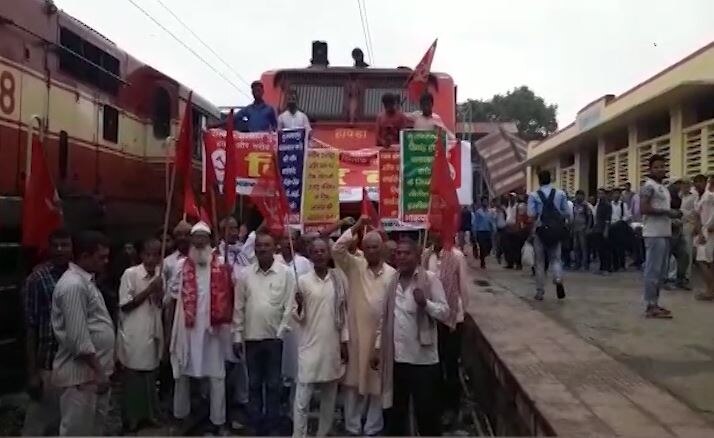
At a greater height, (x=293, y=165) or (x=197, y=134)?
(x=197, y=134)

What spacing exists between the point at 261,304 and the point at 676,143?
38.7ft

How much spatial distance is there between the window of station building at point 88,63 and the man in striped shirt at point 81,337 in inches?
147

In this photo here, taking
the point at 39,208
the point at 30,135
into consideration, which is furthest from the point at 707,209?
the point at 39,208

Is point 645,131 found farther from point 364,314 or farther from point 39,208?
point 39,208

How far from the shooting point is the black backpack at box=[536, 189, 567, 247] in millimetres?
10406

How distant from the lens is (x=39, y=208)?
566cm

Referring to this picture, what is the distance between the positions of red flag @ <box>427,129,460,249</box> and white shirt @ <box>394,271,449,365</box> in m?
1.27

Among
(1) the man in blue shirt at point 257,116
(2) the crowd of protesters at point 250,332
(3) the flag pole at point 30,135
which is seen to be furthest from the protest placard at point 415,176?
(3) the flag pole at point 30,135

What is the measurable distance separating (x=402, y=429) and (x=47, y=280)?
2.71 meters

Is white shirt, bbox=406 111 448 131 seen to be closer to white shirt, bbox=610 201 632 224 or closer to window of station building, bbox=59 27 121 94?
window of station building, bbox=59 27 121 94

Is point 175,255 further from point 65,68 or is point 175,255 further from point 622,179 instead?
point 622,179

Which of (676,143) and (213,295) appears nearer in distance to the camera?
(213,295)

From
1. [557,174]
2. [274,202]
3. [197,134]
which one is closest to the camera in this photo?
[274,202]

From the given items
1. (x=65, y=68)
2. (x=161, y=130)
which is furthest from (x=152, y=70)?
(x=65, y=68)
